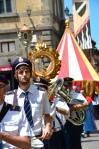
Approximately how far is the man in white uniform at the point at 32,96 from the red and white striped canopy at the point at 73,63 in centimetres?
1133

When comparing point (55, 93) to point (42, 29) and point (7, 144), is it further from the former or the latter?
point (42, 29)

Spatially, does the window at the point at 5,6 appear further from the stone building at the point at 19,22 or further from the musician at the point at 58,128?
the musician at the point at 58,128

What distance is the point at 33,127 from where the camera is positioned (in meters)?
5.70

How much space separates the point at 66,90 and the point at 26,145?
4.52 m

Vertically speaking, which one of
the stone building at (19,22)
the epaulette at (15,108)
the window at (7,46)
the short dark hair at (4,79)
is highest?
the short dark hair at (4,79)

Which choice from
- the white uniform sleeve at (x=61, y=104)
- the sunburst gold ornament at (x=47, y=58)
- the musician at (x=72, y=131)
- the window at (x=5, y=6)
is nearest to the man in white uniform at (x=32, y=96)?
the white uniform sleeve at (x=61, y=104)

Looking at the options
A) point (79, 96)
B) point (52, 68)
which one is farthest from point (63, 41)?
point (79, 96)

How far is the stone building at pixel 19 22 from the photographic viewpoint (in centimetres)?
3450

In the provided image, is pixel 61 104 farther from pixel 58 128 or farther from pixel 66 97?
pixel 66 97

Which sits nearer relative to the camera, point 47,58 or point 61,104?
point 61,104

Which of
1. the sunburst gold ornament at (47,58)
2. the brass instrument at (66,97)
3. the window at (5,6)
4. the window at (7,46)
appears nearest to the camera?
the brass instrument at (66,97)

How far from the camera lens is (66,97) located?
29.8 feet

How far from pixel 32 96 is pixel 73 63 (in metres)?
12.8

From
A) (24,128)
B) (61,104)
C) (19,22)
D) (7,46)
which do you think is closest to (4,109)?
(24,128)
